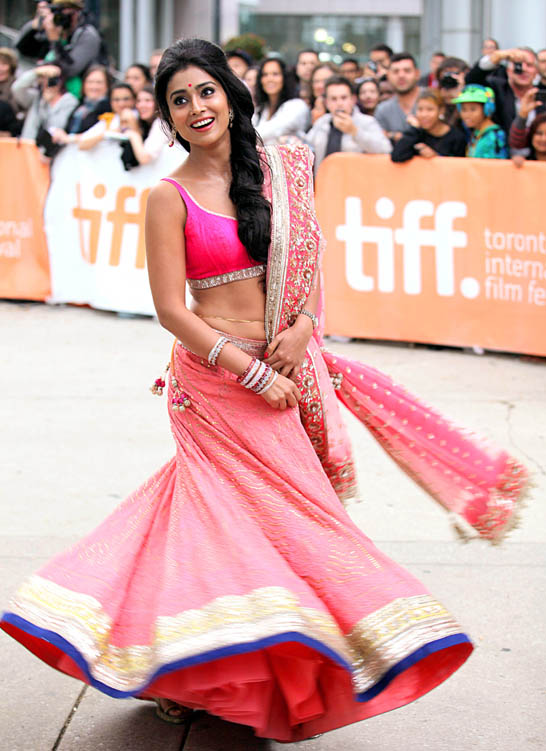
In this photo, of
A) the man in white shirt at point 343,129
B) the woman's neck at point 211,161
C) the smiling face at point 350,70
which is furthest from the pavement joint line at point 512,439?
the smiling face at point 350,70

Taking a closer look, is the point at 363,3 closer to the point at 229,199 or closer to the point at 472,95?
the point at 472,95

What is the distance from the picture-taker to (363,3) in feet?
163

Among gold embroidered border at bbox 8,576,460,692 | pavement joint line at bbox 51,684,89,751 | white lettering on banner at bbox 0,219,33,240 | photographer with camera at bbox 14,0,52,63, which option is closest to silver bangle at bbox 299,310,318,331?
gold embroidered border at bbox 8,576,460,692

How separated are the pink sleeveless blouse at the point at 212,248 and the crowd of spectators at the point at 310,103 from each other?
4.68 meters

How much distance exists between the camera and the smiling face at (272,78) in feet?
27.9

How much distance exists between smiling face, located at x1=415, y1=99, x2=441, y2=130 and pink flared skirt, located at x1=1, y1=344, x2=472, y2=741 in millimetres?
5160

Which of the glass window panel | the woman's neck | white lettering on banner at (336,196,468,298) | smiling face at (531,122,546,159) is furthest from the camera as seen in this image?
the glass window panel

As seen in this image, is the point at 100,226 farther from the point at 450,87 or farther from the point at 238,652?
the point at 238,652

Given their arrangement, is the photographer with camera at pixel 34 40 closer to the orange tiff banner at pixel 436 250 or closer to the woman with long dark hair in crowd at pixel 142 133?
the woman with long dark hair in crowd at pixel 142 133

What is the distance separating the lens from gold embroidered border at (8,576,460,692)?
2.41m

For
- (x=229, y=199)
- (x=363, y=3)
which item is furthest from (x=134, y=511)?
(x=363, y=3)

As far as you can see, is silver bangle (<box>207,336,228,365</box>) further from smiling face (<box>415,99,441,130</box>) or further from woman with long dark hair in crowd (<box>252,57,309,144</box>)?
woman with long dark hair in crowd (<box>252,57,309,144</box>)

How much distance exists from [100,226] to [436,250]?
286cm

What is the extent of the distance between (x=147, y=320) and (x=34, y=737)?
237 inches
